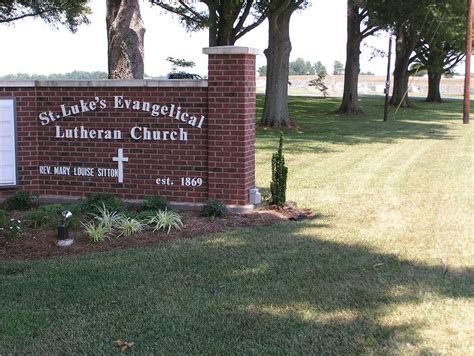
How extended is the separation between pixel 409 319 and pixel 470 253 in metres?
2.24

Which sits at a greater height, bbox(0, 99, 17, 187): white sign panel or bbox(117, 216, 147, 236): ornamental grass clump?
bbox(0, 99, 17, 187): white sign panel

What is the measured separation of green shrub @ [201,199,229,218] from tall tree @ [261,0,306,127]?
641 inches

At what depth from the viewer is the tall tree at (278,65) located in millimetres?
23484

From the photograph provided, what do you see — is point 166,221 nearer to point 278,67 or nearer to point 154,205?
point 154,205

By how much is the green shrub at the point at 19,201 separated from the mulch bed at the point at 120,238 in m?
1.27

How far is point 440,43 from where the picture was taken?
5222 centimetres

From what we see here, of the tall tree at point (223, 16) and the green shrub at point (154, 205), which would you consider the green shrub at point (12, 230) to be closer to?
the green shrub at point (154, 205)

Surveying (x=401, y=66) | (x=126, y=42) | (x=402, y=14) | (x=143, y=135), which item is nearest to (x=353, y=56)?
(x=402, y=14)

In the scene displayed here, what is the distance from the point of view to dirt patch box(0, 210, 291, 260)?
255 inches

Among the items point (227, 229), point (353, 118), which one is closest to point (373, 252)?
point (227, 229)

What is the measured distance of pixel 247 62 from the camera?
798 centimetres

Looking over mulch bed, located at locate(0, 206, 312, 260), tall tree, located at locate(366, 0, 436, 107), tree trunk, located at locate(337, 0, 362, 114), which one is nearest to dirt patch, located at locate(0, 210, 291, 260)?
mulch bed, located at locate(0, 206, 312, 260)

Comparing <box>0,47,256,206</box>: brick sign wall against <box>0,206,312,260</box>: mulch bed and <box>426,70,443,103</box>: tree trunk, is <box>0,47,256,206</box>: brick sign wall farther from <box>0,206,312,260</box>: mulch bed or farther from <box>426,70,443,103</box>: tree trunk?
<box>426,70,443,103</box>: tree trunk

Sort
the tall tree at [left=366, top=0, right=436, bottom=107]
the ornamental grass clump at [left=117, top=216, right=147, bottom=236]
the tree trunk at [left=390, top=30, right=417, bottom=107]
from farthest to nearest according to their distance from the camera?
the tree trunk at [left=390, top=30, right=417, bottom=107], the tall tree at [left=366, top=0, right=436, bottom=107], the ornamental grass clump at [left=117, top=216, right=147, bottom=236]
